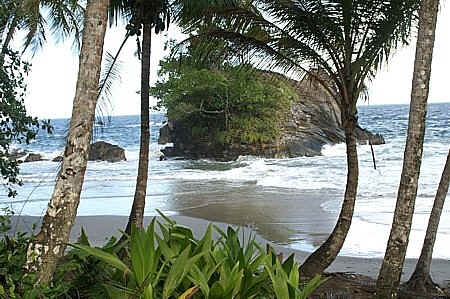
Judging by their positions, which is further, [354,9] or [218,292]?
[354,9]

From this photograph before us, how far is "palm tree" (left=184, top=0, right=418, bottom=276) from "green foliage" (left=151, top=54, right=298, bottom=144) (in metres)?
16.8

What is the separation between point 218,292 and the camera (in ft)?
8.61

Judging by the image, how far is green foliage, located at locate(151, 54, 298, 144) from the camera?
23391 mm

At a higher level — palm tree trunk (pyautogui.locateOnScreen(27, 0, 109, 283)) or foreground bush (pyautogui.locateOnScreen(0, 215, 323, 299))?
palm tree trunk (pyautogui.locateOnScreen(27, 0, 109, 283))

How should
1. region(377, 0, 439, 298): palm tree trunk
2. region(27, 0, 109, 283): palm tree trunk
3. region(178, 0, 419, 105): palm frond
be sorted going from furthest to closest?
region(178, 0, 419, 105): palm frond, region(377, 0, 439, 298): palm tree trunk, region(27, 0, 109, 283): palm tree trunk

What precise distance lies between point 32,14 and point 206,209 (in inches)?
233

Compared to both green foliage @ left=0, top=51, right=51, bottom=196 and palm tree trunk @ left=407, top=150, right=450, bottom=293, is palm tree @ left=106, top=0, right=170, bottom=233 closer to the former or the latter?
green foliage @ left=0, top=51, right=51, bottom=196

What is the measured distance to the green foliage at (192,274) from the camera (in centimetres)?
264

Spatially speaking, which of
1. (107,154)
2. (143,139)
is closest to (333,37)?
(143,139)

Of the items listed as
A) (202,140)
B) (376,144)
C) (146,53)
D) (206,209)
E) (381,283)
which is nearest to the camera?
(381,283)

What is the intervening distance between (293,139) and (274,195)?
513 inches

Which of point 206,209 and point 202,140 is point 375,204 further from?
point 202,140

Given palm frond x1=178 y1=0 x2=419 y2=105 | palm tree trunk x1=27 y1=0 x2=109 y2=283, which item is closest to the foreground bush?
palm tree trunk x1=27 y1=0 x2=109 y2=283

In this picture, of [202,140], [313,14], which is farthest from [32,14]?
[202,140]
